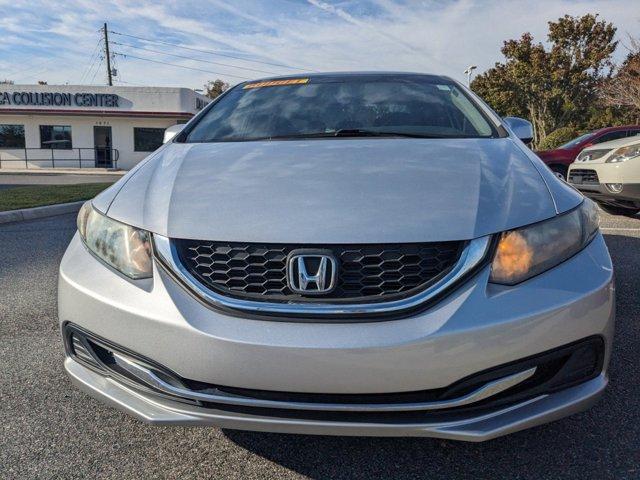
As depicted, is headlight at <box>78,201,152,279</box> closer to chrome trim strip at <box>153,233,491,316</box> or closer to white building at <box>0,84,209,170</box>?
chrome trim strip at <box>153,233,491,316</box>

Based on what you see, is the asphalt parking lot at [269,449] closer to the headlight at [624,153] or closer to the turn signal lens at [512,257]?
the turn signal lens at [512,257]

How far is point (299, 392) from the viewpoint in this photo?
59.4 inches

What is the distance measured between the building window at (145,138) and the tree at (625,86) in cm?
2178

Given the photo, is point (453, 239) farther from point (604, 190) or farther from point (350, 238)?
point (604, 190)

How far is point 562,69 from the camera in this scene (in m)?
26.2

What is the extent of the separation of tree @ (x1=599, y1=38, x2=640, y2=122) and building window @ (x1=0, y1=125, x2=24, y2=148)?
29.2 metres

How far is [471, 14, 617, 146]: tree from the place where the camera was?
86.0 ft

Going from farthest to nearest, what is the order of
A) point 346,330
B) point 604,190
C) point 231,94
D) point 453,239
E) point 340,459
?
point 604,190, point 231,94, point 340,459, point 453,239, point 346,330

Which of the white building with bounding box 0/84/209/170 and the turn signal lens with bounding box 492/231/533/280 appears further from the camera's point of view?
the white building with bounding box 0/84/209/170

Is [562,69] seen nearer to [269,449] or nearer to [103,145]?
[103,145]

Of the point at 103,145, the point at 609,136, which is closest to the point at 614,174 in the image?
the point at 609,136

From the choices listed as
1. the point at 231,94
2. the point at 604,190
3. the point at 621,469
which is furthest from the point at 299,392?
the point at 604,190

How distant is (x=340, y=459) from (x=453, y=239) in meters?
0.88

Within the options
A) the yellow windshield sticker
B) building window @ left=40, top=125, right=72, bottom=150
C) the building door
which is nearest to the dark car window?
the yellow windshield sticker
